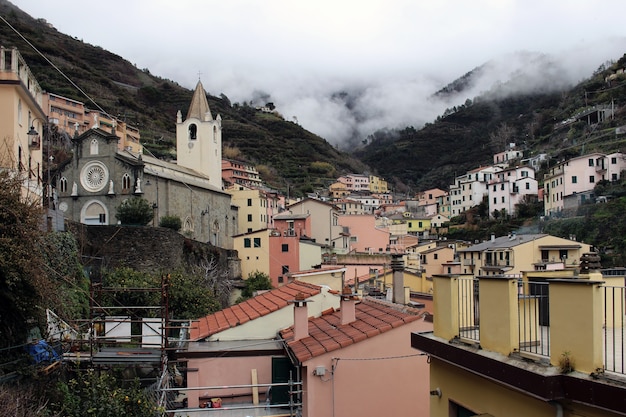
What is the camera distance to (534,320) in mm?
6902

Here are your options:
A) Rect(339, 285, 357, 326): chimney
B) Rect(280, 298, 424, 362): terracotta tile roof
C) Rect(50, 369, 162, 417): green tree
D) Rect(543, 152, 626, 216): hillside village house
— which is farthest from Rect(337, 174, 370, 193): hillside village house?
Rect(50, 369, 162, 417): green tree

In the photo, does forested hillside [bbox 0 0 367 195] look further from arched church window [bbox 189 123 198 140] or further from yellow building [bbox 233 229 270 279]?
yellow building [bbox 233 229 270 279]

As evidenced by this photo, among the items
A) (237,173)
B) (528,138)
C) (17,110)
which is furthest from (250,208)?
(528,138)

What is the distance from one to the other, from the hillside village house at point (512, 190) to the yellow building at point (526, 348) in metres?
83.2

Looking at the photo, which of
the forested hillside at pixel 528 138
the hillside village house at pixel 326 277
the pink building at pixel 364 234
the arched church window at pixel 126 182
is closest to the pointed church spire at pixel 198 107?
the pink building at pixel 364 234

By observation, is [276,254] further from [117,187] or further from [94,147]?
[94,147]

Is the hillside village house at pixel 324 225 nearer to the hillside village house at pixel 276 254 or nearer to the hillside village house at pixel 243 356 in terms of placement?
the hillside village house at pixel 276 254

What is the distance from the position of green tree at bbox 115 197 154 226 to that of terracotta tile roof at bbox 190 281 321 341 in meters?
31.4

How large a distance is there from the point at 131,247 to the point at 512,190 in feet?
215

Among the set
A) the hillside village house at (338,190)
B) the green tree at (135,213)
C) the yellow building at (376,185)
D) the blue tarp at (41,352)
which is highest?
the yellow building at (376,185)

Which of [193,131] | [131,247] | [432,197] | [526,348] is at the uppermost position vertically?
[193,131]

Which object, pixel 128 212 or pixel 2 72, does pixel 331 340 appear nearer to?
pixel 2 72

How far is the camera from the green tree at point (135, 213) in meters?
47.0

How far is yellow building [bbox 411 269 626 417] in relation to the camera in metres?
4.89
